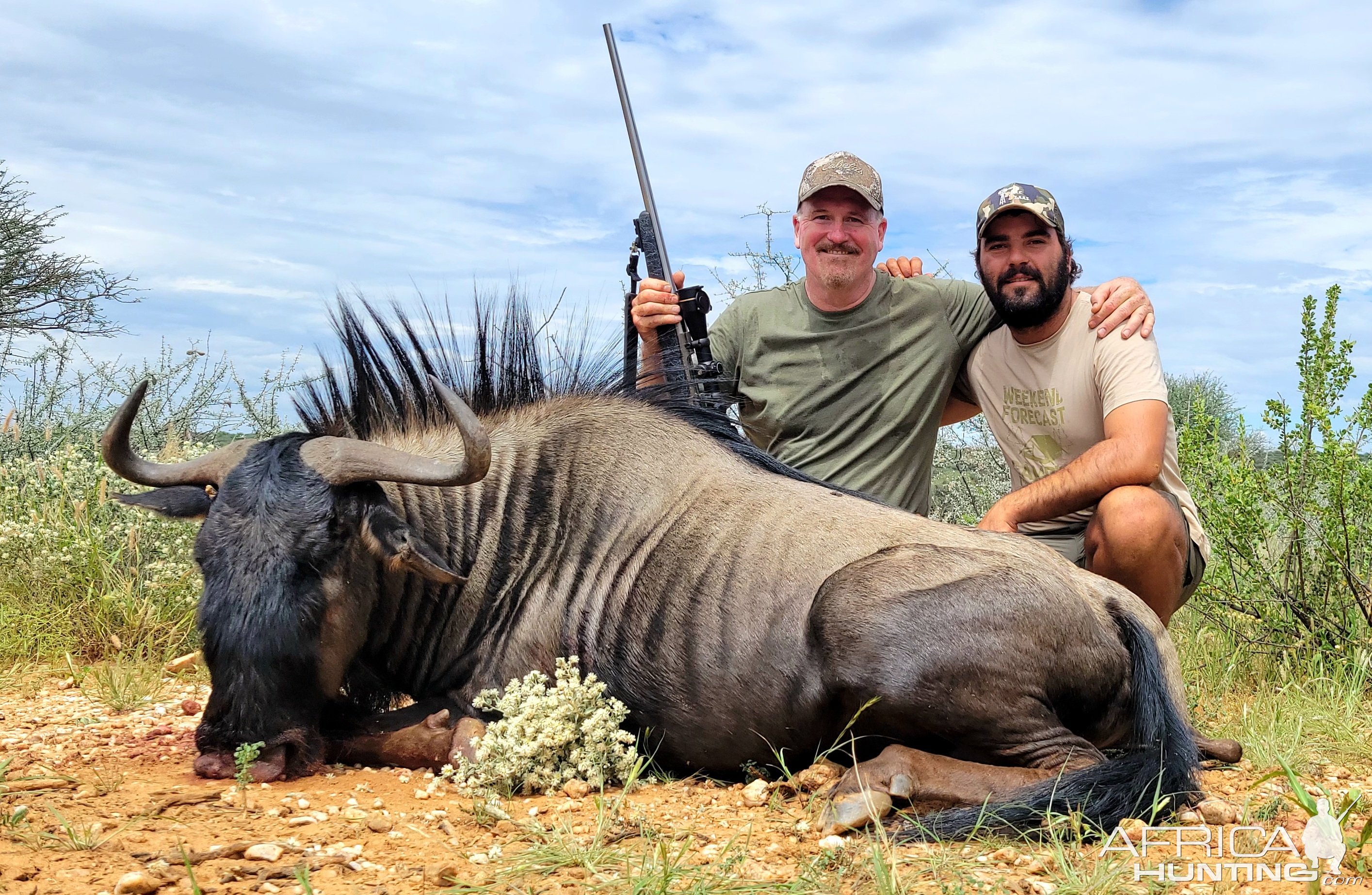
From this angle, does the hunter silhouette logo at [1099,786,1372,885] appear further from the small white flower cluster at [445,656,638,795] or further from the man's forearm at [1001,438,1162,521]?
the man's forearm at [1001,438,1162,521]

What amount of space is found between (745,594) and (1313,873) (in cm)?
186

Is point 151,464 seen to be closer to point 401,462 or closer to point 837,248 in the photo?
point 401,462

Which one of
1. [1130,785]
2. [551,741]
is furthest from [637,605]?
[1130,785]

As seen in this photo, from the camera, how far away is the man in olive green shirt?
5664mm

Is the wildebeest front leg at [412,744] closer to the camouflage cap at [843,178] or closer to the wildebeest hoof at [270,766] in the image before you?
the wildebeest hoof at [270,766]

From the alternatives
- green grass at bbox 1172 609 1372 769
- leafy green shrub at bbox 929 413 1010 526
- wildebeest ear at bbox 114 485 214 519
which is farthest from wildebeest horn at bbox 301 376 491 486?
leafy green shrub at bbox 929 413 1010 526

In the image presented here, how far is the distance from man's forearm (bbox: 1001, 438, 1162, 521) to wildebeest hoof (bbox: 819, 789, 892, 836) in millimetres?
2057

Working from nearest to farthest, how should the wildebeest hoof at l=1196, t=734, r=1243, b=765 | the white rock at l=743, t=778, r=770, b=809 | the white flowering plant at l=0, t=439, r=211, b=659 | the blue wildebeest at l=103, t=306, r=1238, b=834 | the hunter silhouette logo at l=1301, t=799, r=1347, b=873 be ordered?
the hunter silhouette logo at l=1301, t=799, r=1347, b=873 → the blue wildebeest at l=103, t=306, r=1238, b=834 → the white rock at l=743, t=778, r=770, b=809 → the wildebeest hoof at l=1196, t=734, r=1243, b=765 → the white flowering plant at l=0, t=439, r=211, b=659

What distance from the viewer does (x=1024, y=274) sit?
209 inches

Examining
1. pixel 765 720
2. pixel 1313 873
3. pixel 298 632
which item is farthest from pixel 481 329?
pixel 1313 873

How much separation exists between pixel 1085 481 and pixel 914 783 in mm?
2005

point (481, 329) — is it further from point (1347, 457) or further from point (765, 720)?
point (1347, 457)

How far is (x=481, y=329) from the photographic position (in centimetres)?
461

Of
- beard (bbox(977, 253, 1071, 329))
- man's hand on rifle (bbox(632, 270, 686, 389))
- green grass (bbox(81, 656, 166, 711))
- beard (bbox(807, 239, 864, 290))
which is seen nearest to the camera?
green grass (bbox(81, 656, 166, 711))
